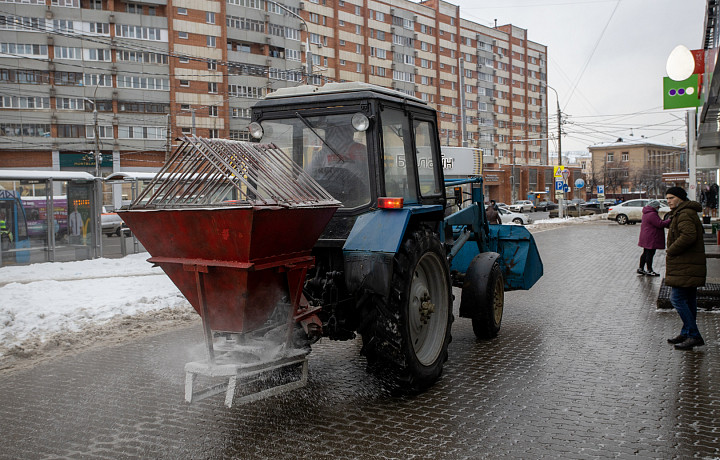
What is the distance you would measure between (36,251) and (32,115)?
129 feet

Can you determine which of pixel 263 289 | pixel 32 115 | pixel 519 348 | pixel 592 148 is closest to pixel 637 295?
pixel 519 348

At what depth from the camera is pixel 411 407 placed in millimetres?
5215

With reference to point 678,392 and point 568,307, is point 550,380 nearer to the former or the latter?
point 678,392

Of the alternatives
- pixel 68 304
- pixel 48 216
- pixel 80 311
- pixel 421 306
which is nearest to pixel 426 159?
pixel 421 306

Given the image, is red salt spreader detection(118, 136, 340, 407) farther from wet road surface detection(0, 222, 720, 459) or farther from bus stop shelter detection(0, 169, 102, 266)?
bus stop shelter detection(0, 169, 102, 266)

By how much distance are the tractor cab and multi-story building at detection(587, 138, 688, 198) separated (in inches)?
3500

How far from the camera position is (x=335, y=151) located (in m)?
5.75

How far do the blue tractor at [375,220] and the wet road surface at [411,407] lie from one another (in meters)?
0.57

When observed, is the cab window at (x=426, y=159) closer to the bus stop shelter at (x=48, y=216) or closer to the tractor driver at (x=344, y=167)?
the tractor driver at (x=344, y=167)

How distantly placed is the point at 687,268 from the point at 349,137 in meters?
4.15

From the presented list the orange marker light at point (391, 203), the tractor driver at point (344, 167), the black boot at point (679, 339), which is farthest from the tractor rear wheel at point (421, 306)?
the black boot at point (679, 339)

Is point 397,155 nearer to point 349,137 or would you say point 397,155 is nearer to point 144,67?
point 349,137

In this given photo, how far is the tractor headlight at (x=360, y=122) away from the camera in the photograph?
5.43 m

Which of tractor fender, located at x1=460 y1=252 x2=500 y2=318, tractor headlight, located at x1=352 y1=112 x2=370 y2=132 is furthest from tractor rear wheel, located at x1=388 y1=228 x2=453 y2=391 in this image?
tractor fender, located at x1=460 y1=252 x2=500 y2=318
